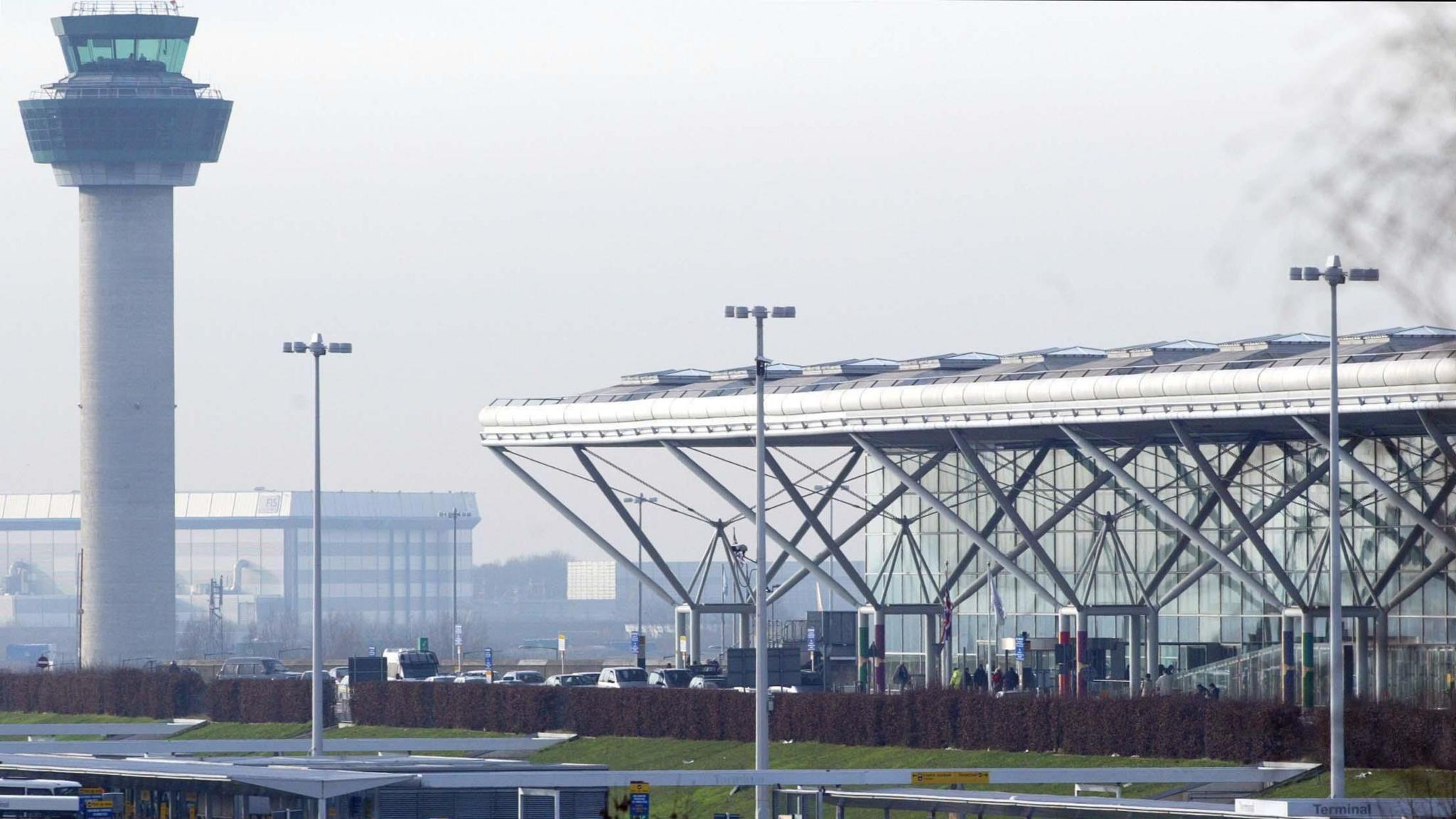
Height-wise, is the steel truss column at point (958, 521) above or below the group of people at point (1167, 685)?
above

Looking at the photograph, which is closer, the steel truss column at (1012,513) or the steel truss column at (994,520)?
the steel truss column at (1012,513)

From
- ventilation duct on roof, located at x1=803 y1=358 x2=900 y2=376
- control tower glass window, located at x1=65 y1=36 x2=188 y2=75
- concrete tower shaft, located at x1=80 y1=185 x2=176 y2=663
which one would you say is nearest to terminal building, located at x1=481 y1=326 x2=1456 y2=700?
ventilation duct on roof, located at x1=803 y1=358 x2=900 y2=376

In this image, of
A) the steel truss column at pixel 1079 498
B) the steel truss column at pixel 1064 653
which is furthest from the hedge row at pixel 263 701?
the steel truss column at pixel 1064 653

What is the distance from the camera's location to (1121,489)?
260 feet

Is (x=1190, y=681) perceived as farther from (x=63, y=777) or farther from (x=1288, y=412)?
(x=63, y=777)

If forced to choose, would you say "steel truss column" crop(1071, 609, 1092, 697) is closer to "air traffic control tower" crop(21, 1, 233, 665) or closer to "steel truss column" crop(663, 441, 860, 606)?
"steel truss column" crop(663, 441, 860, 606)

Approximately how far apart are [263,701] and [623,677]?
11.8 m

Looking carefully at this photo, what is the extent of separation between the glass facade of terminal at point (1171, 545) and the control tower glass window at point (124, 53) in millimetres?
60116

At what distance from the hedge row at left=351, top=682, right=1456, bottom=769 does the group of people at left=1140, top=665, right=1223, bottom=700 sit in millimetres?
6956

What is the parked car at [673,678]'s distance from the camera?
76.6 meters

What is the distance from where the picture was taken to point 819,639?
87.6m

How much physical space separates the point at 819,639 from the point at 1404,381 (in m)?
35.0

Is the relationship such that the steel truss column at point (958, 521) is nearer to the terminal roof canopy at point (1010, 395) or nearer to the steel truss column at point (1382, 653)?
the terminal roof canopy at point (1010, 395)

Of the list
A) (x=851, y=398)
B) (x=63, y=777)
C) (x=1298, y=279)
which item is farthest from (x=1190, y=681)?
(x=63, y=777)
